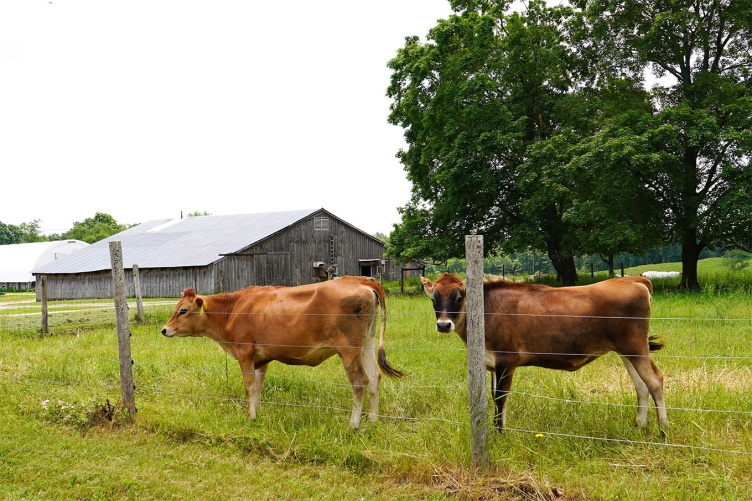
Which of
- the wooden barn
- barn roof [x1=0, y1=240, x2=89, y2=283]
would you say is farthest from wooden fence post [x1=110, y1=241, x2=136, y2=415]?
barn roof [x1=0, y1=240, x2=89, y2=283]

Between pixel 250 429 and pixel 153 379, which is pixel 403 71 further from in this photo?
pixel 250 429

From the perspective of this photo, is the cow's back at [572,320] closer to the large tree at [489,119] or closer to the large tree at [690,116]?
the large tree at [690,116]

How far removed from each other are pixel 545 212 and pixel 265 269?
50.1ft

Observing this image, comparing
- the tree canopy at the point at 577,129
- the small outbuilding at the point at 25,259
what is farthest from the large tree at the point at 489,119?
the small outbuilding at the point at 25,259

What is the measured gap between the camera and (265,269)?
30.8 metres

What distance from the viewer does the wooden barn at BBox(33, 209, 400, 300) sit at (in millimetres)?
29266

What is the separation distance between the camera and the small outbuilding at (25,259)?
55125 mm

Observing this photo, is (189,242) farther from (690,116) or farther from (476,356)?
(476,356)

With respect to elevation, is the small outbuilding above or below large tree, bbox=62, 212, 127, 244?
below

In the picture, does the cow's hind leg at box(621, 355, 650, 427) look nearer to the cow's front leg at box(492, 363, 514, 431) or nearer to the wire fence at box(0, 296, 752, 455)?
the wire fence at box(0, 296, 752, 455)

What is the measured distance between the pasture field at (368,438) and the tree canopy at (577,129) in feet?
40.6

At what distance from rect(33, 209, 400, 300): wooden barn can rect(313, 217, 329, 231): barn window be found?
0.06 metres

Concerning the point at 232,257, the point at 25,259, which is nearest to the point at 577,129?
the point at 232,257

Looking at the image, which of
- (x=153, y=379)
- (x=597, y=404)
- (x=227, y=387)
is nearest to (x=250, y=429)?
(x=227, y=387)
